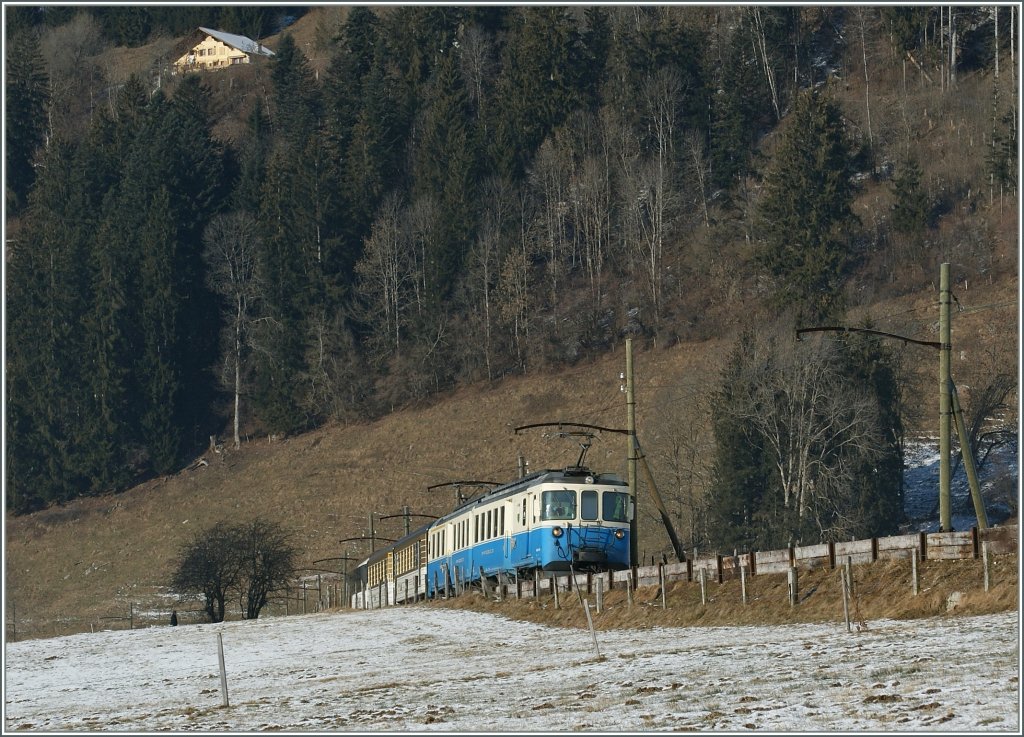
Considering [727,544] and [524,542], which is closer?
[524,542]

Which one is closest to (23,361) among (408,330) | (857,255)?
(408,330)

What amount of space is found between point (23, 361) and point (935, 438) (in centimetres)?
7217

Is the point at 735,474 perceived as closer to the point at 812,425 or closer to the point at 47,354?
the point at 812,425

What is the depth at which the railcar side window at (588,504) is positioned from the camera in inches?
1748

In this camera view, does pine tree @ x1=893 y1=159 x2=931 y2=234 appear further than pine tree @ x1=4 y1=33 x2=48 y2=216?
No

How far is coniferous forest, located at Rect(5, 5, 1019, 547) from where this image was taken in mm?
115812

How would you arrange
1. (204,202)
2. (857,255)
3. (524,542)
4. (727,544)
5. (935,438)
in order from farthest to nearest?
(204,202), (857,255), (935,438), (727,544), (524,542)

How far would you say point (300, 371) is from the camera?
123 meters

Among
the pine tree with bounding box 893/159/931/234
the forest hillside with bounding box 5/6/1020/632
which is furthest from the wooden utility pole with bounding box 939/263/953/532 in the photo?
the pine tree with bounding box 893/159/931/234

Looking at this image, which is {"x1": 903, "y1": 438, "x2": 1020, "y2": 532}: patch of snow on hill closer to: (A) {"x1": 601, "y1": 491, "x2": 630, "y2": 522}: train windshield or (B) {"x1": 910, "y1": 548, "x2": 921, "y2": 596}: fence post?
(A) {"x1": 601, "y1": 491, "x2": 630, "y2": 522}: train windshield

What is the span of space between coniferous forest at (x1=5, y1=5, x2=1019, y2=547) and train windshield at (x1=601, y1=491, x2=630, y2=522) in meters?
54.0

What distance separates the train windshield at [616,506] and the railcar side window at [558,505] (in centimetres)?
108

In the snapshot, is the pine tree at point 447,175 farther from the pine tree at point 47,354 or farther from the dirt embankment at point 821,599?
the dirt embankment at point 821,599

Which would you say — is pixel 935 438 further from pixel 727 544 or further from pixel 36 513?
pixel 36 513
